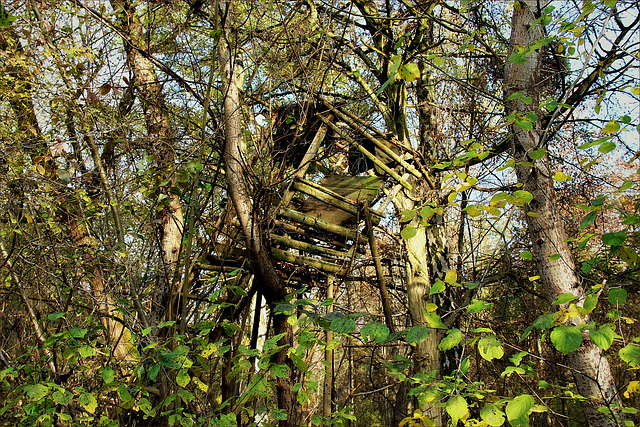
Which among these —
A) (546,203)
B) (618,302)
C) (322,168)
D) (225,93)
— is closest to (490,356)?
(618,302)

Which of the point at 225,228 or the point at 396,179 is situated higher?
the point at 396,179

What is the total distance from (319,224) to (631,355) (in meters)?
3.17

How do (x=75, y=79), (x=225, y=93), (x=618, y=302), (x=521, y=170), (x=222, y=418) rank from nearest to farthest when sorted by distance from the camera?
1. (x=618, y=302)
2. (x=222, y=418)
3. (x=225, y=93)
4. (x=521, y=170)
5. (x=75, y=79)

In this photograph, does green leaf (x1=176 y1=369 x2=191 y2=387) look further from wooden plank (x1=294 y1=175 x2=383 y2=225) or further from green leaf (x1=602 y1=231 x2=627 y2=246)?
wooden plank (x1=294 y1=175 x2=383 y2=225)

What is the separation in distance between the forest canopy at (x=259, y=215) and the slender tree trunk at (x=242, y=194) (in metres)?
0.02

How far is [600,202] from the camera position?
1889mm

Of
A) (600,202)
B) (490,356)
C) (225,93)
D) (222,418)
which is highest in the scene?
(225,93)

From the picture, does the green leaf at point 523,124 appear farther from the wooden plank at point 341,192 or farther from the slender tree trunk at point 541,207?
the wooden plank at point 341,192

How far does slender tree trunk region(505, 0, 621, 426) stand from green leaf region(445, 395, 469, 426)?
1847mm

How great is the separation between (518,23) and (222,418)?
383cm

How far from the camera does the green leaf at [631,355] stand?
4.78ft

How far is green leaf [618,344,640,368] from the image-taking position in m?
1.46

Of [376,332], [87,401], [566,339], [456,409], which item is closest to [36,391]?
[87,401]

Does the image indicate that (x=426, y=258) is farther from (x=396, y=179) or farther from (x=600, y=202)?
(x=600, y=202)
